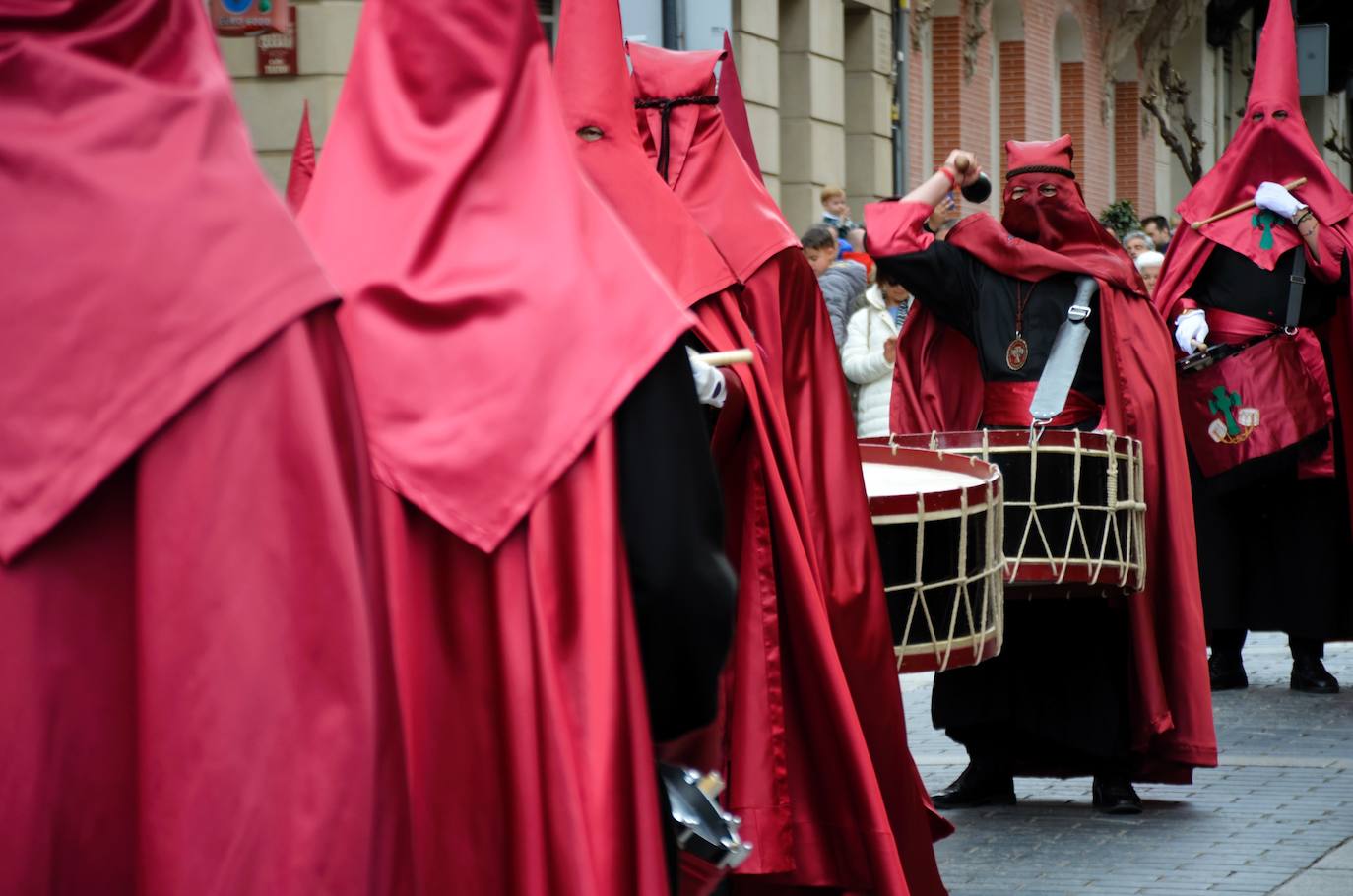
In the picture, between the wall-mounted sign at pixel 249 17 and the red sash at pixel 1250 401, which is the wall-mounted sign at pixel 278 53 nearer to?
the wall-mounted sign at pixel 249 17

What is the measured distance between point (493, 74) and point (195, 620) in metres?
0.95

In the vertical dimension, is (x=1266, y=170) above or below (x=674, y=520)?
above

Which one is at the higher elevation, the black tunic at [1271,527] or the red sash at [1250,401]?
the red sash at [1250,401]

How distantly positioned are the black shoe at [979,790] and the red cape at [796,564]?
6.33 feet

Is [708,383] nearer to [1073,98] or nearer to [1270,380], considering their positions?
[1270,380]

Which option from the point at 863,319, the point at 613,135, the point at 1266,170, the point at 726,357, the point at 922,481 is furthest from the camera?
the point at 863,319

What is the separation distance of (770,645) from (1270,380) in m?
5.48

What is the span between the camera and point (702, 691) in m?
3.07

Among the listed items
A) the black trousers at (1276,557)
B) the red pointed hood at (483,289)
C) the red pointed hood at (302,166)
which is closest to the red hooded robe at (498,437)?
the red pointed hood at (483,289)

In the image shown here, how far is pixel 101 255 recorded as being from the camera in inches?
95.1

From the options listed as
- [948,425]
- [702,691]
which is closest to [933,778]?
[948,425]

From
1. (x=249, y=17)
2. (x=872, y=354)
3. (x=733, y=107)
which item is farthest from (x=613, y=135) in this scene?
(x=249, y=17)

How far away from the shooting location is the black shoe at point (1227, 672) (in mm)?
10227

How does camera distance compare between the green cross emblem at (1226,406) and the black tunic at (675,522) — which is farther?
the green cross emblem at (1226,406)
